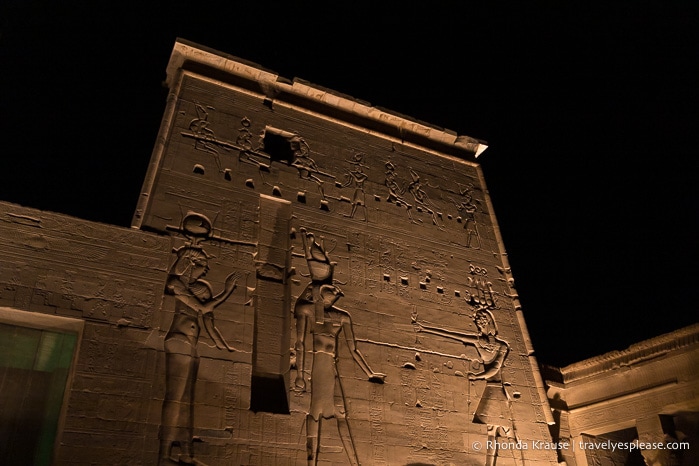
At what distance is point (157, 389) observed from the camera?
500cm

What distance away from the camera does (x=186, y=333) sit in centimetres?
538

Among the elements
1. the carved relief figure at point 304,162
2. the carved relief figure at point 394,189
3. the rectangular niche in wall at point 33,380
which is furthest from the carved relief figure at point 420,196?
the rectangular niche in wall at point 33,380

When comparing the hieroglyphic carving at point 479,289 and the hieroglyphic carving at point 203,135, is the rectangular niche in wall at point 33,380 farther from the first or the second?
the hieroglyphic carving at point 479,289

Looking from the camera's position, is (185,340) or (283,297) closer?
(185,340)

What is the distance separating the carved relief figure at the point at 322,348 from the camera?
18.5ft

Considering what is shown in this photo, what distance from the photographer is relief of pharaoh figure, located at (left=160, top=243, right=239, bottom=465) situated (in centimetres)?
488

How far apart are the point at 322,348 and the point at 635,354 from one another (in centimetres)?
491

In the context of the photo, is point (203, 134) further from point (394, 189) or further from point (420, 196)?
point (420, 196)

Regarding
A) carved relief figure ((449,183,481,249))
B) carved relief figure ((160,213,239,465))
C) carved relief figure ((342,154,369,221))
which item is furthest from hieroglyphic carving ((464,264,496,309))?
carved relief figure ((160,213,239,465))

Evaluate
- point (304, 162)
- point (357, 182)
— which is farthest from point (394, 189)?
point (304, 162)

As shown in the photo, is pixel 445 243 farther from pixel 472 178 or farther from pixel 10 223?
pixel 10 223

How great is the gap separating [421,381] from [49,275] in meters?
4.01

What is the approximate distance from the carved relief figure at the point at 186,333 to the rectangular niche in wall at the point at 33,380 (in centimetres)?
84

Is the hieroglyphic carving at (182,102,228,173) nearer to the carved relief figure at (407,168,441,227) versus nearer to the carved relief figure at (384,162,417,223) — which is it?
the carved relief figure at (384,162,417,223)
